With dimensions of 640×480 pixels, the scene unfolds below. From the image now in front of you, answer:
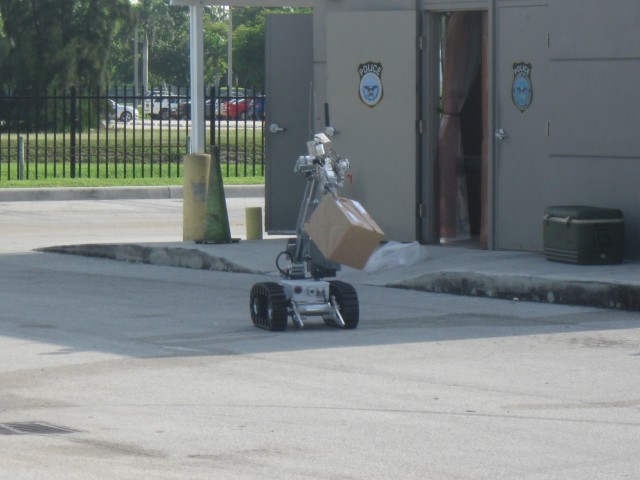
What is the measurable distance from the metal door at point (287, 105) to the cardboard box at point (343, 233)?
6.78 m

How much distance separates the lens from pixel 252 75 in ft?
276

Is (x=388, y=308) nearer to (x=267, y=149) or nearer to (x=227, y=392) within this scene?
(x=227, y=392)

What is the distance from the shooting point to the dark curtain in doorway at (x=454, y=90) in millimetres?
16328

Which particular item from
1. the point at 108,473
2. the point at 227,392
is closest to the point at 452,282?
the point at 227,392

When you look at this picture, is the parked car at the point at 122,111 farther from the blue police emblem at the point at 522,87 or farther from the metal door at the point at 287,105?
the blue police emblem at the point at 522,87

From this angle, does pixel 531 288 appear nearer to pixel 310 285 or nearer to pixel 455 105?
pixel 310 285

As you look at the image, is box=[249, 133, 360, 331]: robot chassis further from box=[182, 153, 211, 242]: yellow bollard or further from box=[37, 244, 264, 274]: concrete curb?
box=[182, 153, 211, 242]: yellow bollard

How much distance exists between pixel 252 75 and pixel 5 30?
1464 inches

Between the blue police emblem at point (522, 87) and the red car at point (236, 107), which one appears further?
the red car at point (236, 107)

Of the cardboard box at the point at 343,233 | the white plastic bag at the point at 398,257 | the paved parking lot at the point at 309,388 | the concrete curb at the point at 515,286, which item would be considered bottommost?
the paved parking lot at the point at 309,388

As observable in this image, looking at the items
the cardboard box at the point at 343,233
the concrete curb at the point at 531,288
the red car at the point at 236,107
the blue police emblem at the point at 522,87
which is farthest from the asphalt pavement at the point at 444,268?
the red car at the point at 236,107

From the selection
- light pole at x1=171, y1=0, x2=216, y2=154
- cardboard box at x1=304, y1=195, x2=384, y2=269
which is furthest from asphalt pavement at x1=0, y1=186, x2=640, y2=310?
cardboard box at x1=304, y1=195, x2=384, y2=269

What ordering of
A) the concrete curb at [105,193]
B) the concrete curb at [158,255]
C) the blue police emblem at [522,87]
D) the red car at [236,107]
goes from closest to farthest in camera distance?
1. the blue police emblem at [522,87]
2. the concrete curb at [158,255]
3. the concrete curb at [105,193]
4. the red car at [236,107]

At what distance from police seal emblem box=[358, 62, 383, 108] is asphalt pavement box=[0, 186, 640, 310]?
1.71 m
